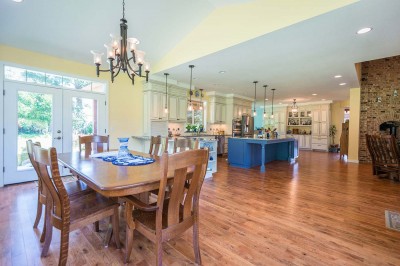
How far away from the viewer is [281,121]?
37.1 feet

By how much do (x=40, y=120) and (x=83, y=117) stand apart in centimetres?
79

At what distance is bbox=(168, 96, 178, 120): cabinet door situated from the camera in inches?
239

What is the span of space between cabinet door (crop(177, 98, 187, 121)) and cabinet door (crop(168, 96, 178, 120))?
0.13m

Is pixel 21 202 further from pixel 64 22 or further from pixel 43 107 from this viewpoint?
pixel 64 22

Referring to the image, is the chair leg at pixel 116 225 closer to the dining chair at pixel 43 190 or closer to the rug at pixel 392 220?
the dining chair at pixel 43 190

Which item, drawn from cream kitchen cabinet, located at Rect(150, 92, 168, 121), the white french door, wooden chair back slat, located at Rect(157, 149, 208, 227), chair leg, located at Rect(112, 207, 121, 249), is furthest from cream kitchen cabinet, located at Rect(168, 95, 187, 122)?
wooden chair back slat, located at Rect(157, 149, 208, 227)

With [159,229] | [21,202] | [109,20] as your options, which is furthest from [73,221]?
[109,20]

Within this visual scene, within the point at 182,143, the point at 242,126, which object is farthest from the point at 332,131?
the point at 182,143

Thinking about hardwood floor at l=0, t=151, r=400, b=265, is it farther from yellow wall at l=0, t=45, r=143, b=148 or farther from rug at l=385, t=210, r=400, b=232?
yellow wall at l=0, t=45, r=143, b=148

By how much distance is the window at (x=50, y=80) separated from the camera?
3745 mm

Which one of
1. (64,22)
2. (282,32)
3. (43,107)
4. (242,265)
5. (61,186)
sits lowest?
(242,265)

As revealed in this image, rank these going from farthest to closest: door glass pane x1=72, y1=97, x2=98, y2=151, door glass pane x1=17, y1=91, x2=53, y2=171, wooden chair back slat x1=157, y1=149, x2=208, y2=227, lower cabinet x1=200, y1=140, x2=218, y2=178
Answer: lower cabinet x1=200, y1=140, x2=218, y2=178
door glass pane x1=72, y1=97, x2=98, y2=151
door glass pane x1=17, y1=91, x2=53, y2=171
wooden chair back slat x1=157, y1=149, x2=208, y2=227

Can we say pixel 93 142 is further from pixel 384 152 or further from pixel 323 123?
pixel 323 123

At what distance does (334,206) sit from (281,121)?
29.3 ft
